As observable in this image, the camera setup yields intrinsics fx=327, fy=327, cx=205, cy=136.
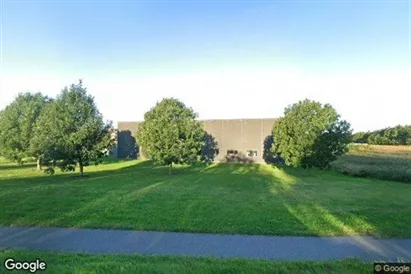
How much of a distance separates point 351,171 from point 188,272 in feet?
80.0

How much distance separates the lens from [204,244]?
6699 mm

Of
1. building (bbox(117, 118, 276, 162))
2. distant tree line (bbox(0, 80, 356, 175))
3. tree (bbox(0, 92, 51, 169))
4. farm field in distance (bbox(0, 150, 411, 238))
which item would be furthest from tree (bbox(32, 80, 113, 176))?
building (bbox(117, 118, 276, 162))

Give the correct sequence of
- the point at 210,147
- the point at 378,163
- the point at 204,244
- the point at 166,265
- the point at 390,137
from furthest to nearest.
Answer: the point at 390,137 < the point at 210,147 < the point at 378,163 < the point at 204,244 < the point at 166,265

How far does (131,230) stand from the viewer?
7648 mm

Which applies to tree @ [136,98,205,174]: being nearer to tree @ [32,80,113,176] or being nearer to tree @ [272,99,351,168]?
tree @ [32,80,113,176]

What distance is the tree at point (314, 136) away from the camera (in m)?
20.6

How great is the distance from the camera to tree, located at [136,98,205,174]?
22.4 m

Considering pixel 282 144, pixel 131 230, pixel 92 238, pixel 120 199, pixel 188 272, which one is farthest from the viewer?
pixel 282 144

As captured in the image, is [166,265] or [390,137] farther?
Answer: [390,137]

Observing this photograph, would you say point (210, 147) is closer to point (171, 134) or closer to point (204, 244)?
point (171, 134)

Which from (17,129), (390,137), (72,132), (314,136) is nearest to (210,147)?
(314,136)

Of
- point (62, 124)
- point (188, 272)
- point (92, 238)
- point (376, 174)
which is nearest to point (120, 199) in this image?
point (92, 238)

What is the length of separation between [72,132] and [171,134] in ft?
21.0

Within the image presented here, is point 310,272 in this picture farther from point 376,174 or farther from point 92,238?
point 376,174
